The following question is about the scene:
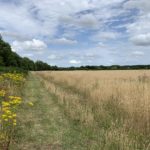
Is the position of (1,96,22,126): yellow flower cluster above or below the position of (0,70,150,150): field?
above

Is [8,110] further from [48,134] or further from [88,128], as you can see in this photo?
[88,128]

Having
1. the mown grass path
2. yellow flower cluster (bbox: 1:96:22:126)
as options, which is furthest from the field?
yellow flower cluster (bbox: 1:96:22:126)

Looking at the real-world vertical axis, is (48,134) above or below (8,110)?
below

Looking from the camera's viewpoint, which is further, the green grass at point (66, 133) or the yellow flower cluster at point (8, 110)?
the green grass at point (66, 133)

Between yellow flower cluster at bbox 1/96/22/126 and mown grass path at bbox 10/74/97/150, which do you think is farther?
mown grass path at bbox 10/74/97/150

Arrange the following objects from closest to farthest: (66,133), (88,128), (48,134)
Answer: (48,134) → (66,133) → (88,128)

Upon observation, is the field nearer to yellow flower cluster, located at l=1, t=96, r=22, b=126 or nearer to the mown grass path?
the mown grass path

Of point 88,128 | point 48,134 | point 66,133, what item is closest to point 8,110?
point 48,134

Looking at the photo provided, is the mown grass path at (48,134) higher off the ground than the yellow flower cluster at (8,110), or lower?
lower

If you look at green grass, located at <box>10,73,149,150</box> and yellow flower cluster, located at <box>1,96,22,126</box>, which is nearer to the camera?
yellow flower cluster, located at <box>1,96,22,126</box>

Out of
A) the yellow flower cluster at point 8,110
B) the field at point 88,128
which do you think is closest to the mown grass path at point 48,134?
the field at point 88,128

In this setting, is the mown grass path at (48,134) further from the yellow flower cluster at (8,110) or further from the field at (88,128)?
the yellow flower cluster at (8,110)

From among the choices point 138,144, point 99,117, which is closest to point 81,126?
point 99,117

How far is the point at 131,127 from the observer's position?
5.81m
